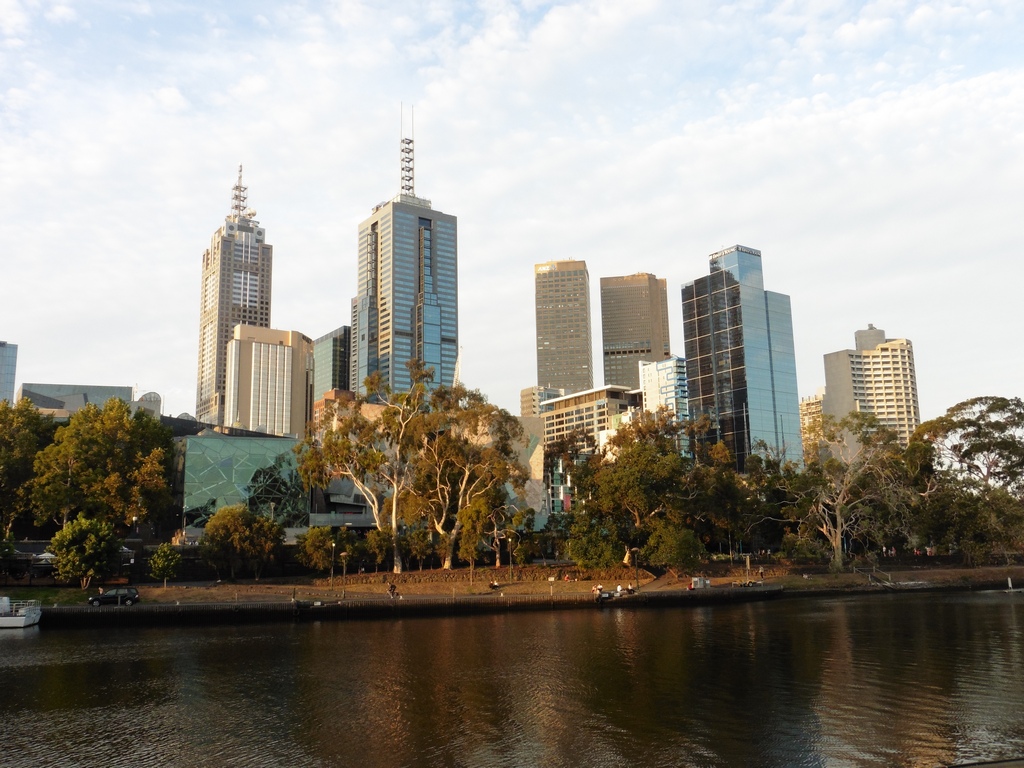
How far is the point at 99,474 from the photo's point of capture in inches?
3334

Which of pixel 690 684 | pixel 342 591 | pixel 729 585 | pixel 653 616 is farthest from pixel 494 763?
pixel 729 585

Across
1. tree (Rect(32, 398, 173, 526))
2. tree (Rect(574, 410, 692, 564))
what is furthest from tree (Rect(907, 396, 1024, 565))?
tree (Rect(32, 398, 173, 526))

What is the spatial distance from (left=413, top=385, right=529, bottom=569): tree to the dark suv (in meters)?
28.0

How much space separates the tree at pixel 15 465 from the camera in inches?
3376

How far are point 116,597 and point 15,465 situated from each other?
1089 inches

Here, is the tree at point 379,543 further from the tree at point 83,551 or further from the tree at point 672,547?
the tree at point 672,547

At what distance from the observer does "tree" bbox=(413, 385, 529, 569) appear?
8600 centimetres

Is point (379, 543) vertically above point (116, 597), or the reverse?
point (379, 543)

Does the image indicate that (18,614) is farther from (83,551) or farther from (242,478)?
(242,478)

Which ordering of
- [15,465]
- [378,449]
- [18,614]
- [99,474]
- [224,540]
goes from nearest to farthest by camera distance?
[18,614], [224,540], [99,474], [15,465], [378,449]

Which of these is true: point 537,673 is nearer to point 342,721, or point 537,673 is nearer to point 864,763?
point 342,721

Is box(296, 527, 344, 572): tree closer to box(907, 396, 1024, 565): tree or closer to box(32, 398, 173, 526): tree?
box(32, 398, 173, 526): tree

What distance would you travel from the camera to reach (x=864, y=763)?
25.2 m

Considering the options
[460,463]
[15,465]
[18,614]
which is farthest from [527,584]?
[15,465]
